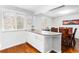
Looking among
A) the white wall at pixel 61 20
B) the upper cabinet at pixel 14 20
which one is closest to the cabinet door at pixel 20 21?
the upper cabinet at pixel 14 20

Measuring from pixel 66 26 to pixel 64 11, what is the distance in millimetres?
155

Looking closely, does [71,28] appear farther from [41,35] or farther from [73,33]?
[41,35]

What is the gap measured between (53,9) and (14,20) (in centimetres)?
42

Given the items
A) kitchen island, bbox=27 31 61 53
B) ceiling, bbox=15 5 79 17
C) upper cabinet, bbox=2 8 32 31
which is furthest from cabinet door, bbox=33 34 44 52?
ceiling, bbox=15 5 79 17

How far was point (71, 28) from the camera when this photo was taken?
0.78m

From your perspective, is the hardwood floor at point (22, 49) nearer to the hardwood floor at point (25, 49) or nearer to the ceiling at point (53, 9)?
the hardwood floor at point (25, 49)

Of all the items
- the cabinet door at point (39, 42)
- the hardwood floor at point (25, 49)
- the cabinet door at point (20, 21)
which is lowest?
the hardwood floor at point (25, 49)

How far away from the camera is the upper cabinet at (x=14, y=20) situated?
29.8 inches

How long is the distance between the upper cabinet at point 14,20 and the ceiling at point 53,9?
9cm

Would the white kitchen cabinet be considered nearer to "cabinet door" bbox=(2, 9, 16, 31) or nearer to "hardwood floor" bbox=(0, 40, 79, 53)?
"hardwood floor" bbox=(0, 40, 79, 53)

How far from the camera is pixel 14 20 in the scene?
0.79 meters

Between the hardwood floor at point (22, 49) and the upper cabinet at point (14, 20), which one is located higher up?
the upper cabinet at point (14, 20)

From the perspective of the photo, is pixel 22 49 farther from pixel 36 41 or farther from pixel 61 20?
pixel 61 20
